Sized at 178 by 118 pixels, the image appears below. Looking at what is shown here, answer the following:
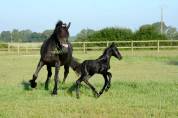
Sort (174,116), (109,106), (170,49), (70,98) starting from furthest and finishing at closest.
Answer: (170,49), (70,98), (109,106), (174,116)

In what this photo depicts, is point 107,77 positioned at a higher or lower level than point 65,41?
lower

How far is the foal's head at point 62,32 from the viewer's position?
12453 mm

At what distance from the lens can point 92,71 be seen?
39.7 ft

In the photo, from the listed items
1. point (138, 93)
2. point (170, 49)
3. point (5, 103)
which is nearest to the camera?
point (5, 103)

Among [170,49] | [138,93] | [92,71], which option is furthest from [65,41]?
[170,49]

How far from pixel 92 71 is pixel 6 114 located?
3.83 m

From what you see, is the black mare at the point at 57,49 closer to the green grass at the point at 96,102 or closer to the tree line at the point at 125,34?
the green grass at the point at 96,102

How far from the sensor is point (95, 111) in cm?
907

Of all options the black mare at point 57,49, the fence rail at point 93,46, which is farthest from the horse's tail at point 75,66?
the fence rail at point 93,46

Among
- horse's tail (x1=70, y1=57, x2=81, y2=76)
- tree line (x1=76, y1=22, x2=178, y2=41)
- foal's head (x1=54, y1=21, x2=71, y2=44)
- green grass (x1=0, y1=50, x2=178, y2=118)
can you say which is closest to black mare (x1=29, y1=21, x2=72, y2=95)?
foal's head (x1=54, y1=21, x2=71, y2=44)

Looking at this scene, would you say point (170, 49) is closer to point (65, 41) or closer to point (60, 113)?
point (65, 41)

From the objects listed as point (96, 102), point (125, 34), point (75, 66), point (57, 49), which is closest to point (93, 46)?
point (125, 34)

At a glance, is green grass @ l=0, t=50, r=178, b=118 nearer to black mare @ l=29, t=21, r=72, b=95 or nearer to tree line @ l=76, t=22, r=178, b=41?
black mare @ l=29, t=21, r=72, b=95

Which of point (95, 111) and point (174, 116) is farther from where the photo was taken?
point (95, 111)
